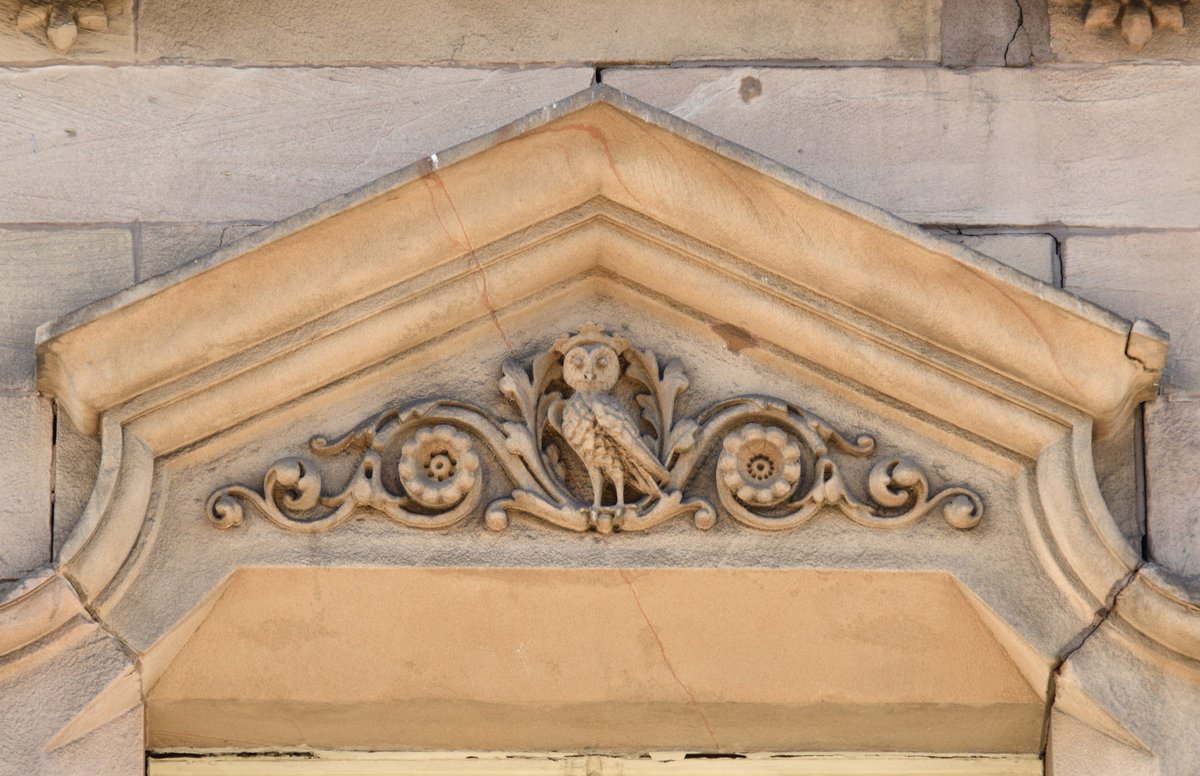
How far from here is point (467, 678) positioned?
3654 millimetres

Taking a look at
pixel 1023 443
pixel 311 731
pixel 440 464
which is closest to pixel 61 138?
pixel 440 464

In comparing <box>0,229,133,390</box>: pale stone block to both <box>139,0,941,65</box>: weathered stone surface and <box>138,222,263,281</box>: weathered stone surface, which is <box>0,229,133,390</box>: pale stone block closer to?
<box>138,222,263,281</box>: weathered stone surface

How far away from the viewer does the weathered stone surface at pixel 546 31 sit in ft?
12.8

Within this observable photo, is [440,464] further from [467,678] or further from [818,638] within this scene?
[818,638]

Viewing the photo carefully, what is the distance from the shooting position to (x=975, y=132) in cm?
385

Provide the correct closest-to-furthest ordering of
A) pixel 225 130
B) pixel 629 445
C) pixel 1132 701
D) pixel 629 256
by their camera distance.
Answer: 1. pixel 1132 701
2. pixel 629 445
3. pixel 629 256
4. pixel 225 130

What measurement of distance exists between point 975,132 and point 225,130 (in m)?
1.41

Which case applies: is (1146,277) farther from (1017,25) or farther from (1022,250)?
(1017,25)

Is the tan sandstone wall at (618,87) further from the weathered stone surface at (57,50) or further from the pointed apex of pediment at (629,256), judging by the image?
the pointed apex of pediment at (629,256)

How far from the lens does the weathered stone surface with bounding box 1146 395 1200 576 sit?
141 inches

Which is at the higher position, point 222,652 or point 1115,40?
point 1115,40

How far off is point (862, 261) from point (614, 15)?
2.34 feet

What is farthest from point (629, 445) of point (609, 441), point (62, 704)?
point (62, 704)

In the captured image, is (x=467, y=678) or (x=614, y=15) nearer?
(x=467, y=678)
